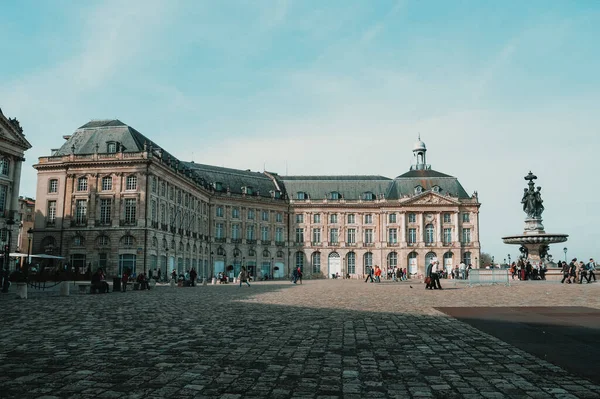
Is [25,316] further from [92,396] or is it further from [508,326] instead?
[508,326]

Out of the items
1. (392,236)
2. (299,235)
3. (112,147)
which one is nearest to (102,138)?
(112,147)

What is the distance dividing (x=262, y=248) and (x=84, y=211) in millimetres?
32153

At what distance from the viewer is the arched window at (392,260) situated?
86.4m

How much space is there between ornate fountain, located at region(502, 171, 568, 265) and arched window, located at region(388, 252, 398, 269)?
136ft

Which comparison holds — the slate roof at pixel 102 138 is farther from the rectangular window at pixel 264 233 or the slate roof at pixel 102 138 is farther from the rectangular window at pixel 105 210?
the rectangular window at pixel 264 233

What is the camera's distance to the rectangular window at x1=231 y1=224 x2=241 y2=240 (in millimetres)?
79250

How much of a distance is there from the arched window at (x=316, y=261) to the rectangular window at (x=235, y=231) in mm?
14065

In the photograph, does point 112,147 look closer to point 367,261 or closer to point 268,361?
point 367,261

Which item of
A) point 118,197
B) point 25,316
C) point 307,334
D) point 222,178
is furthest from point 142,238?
point 307,334

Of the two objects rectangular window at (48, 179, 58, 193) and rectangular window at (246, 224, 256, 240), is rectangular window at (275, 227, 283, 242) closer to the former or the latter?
rectangular window at (246, 224, 256, 240)

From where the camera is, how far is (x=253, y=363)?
7.57 meters

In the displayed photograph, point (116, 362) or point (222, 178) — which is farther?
point (222, 178)

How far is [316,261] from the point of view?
87.3 metres

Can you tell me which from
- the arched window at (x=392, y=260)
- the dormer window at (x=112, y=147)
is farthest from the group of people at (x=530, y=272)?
the arched window at (x=392, y=260)
